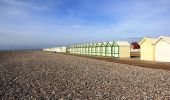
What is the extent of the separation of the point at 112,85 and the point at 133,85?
160 centimetres

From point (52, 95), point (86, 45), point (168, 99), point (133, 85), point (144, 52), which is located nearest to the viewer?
point (168, 99)

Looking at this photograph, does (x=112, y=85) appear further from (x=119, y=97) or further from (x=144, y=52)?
(x=144, y=52)

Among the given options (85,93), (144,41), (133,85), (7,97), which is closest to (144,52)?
(144,41)

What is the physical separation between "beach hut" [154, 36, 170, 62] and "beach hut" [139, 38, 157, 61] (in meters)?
1.18

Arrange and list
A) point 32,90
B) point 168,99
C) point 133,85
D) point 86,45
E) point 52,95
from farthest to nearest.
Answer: point 86,45 < point 133,85 < point 32,90 < point 52,95 < point 168,99

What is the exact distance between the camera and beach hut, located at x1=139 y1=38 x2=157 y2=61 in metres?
41.3

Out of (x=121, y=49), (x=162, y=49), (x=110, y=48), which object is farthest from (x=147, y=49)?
(x=110, y=48)

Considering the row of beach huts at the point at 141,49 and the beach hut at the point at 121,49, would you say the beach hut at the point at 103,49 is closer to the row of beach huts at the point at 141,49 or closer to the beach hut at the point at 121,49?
the row of beach huts at the point at 141,49

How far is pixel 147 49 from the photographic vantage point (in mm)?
42656

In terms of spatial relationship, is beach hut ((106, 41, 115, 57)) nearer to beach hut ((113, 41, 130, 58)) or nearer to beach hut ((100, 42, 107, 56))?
beach hut ((113, 41, 130, 58))

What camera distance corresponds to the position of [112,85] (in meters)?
17.1

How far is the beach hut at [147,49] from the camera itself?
135ft

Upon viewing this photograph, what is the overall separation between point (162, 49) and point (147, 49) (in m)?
4.77

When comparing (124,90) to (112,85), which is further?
(112,85)
